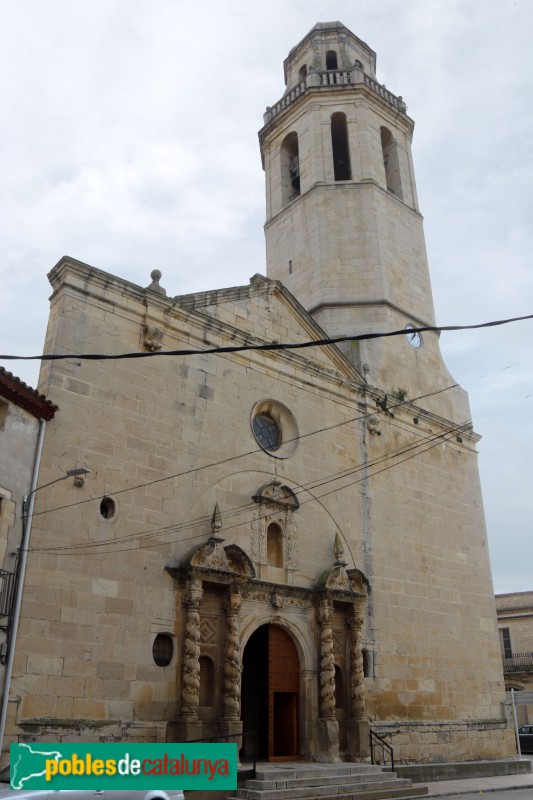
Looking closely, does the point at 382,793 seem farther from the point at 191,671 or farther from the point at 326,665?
the point at 191,671

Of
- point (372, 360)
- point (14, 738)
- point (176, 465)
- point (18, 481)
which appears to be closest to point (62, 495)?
point (18, 481)

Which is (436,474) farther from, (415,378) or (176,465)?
(176,465)

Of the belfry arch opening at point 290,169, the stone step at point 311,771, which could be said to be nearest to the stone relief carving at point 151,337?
the stone step at point 311,771

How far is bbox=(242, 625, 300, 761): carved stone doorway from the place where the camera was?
1466cm

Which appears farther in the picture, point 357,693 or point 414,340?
point 414,340

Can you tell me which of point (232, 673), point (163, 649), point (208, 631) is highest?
point (208, 631)

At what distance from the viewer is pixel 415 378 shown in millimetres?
20734

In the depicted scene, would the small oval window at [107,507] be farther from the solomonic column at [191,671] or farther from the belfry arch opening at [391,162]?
the belfry arch opening at [391,162]

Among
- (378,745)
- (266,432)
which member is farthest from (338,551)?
(378,745)

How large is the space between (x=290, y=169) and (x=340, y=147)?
72.2 inches

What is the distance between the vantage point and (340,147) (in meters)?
24.2

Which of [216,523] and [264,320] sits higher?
[264,320]

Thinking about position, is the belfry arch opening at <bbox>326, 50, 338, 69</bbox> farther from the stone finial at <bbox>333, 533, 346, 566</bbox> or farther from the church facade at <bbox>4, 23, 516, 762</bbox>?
the stone finial at <bbox>333, 533, 346, 566</bbox>

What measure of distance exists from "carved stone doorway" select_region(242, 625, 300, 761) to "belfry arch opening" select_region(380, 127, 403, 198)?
15.4 meters
